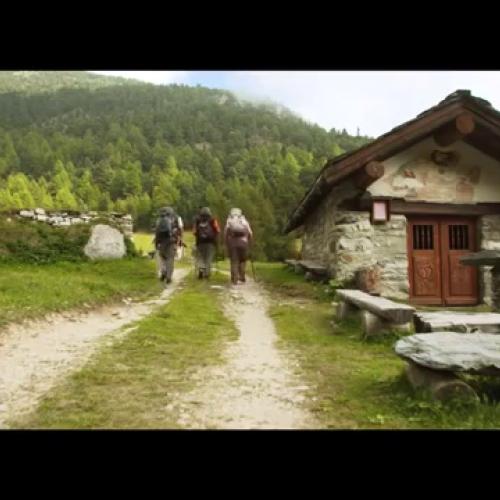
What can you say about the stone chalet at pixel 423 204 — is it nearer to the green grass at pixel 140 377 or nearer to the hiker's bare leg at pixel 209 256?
the hiker's bare leg at pixel 209 256

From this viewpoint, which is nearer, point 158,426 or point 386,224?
point 158,426

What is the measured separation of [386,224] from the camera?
11.8 m

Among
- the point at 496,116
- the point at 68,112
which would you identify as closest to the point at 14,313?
the point at 496,116

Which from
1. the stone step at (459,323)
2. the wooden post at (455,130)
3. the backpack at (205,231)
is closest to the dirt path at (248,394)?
the stone step at (459,323)

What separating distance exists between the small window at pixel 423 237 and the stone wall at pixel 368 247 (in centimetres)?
50

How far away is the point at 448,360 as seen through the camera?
13.2ft

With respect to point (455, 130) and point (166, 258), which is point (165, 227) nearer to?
point (166, 258)

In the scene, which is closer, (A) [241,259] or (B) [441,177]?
(B) [441,177]

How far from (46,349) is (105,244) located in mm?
8774

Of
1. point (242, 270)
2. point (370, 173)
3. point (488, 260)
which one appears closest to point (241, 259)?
point (242, 270)

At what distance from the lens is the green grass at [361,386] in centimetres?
378

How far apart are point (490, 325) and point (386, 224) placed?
6.31 m
